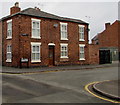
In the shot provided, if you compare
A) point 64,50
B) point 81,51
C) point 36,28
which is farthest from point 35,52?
point 81,51

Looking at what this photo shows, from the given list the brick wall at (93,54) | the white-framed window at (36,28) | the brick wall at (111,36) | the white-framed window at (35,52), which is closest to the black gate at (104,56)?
the brick wall at (93,54)

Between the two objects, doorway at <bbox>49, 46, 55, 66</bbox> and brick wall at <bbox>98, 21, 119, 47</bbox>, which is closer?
doorway at <bbox>49, 46, 55, 66</bbox>

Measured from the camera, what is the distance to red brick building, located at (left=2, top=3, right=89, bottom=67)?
19.3 meters

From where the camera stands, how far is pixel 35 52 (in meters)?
20.2

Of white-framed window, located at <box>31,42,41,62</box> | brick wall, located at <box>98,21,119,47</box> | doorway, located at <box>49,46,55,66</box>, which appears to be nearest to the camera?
white-framed window, located at <box>31,42,41,62</box>

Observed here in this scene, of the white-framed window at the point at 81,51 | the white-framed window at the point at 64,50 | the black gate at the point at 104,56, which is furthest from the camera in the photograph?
the black gate at the point at 104,56

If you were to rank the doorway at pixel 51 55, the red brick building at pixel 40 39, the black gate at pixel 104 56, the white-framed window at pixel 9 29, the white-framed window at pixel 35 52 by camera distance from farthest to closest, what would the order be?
the black gate at pixel 104 56
the doorway at pixel 51 55
the white-framed window at pixel 9 29
the white-framed window at pixel 35 52
the red brick building at pixel 40 39

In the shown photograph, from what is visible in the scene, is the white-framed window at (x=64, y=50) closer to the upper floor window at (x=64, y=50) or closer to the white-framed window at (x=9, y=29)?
the upper floor window at (x=64, y=50)

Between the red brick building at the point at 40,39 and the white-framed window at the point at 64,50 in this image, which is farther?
the white-framed window at the point at 64,50

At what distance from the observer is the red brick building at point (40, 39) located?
19344mm

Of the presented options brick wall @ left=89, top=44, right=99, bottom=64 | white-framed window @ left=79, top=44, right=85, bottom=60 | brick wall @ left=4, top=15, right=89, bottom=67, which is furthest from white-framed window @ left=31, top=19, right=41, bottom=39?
brick wall @ left=89, top=44, right=99, bottom=64

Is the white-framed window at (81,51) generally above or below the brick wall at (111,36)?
below

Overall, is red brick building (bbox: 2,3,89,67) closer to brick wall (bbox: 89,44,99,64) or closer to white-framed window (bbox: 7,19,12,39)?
white-framed window (bbox: 7,19,12,39)

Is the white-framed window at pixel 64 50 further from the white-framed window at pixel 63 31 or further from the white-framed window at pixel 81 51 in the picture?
the white-framed window at pixel 81 51
